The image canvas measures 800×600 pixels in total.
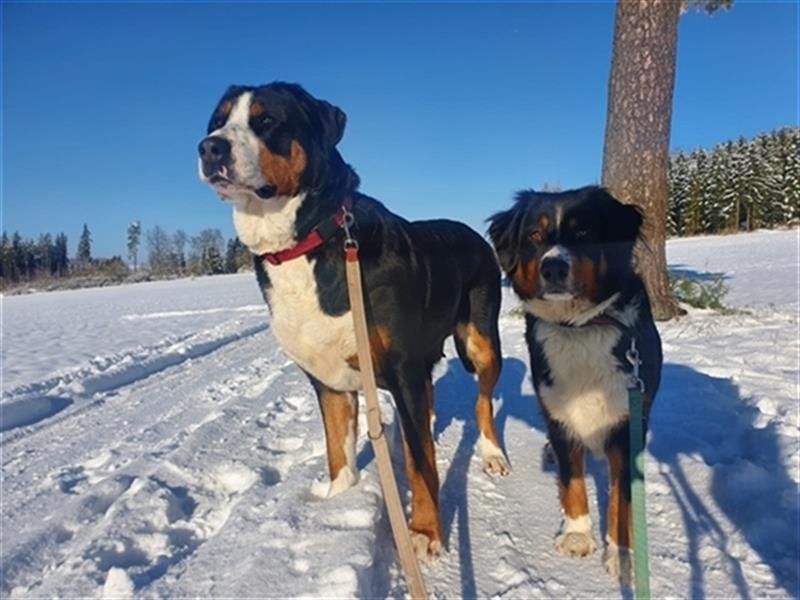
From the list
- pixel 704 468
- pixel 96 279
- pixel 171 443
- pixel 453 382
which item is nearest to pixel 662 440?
pixel 704 468

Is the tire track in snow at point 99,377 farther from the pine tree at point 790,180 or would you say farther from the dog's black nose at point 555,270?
the pine tree at point 790,180

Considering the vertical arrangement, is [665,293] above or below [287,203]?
below

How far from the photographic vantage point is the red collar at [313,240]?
8.68ft

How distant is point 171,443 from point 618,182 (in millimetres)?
6136

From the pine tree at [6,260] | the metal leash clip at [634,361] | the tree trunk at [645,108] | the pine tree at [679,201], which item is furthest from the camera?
the pine tree at [6,260]

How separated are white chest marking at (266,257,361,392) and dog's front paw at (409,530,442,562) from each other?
0.81m

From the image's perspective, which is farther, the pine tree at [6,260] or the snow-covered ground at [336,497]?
the pine tree at [6,260]

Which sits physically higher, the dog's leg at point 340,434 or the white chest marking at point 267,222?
the white chest marking at point 267,222

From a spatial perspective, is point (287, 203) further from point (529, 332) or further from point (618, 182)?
point (618, 182)

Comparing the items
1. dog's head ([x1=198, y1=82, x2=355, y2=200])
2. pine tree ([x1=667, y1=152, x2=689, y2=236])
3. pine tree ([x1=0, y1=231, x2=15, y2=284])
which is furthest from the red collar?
pine tree ([x1=0, y1=231, x2=15, y2=284])

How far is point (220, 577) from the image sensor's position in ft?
7.49

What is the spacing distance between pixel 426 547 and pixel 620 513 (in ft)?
2.81

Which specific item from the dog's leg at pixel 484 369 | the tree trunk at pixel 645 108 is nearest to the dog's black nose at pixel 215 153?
the dog's leg at pixel 484 369

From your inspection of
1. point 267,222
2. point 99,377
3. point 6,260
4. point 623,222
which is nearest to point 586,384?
point 623,222
